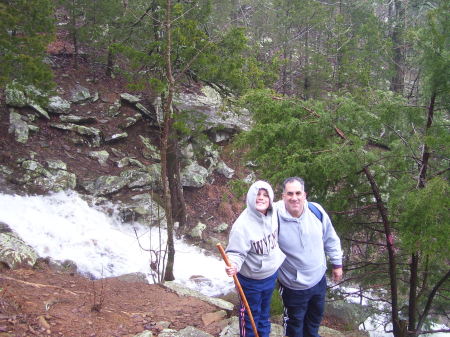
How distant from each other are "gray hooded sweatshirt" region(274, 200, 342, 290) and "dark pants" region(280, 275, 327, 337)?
0.08 m

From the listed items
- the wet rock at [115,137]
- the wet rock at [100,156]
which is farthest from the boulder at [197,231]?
the wet rock at [115,137]

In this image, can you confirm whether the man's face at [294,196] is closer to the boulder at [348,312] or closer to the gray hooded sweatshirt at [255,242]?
the gray hooded sweatshirt at [255,242]

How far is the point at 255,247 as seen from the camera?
134 inches

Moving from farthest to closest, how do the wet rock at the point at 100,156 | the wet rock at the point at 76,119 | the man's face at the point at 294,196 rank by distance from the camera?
the wet rock at the point at 76,119 → the wet rock at the point at 100,156 → the man's face at the point at 294,196

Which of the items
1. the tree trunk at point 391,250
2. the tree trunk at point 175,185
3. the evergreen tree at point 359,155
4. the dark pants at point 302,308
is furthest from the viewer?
the tree trunk at point 175,185

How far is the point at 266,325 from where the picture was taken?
3.86 metres

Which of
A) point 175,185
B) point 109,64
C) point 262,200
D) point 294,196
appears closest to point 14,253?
point 175,185

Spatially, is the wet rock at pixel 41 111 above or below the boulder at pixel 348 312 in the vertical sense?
above

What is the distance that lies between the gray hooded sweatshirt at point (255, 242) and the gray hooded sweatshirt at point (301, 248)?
10 centimetres

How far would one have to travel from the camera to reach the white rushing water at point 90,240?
9570 mm

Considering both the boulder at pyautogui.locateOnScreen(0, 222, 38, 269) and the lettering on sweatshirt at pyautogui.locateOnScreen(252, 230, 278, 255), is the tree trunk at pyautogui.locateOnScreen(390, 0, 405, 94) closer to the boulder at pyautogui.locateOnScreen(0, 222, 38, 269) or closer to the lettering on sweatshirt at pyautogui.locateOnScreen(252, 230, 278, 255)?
the boulder at pyautogui.locateOnScreen(0, 222, 38, 269)

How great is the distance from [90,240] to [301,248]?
798cm

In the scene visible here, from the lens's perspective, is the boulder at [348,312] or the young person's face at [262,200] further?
A: the boulder at [348,312]

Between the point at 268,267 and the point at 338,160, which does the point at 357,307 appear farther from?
the point at 268,267
